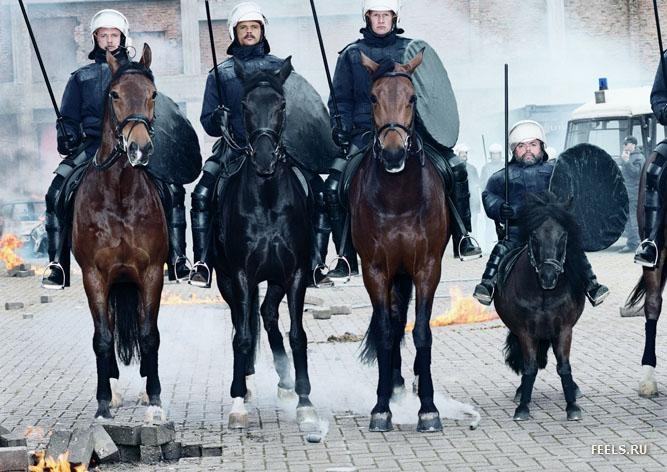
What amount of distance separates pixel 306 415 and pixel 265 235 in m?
1.40

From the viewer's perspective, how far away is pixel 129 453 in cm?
949

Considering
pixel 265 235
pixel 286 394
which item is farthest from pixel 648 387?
pixel 265 235

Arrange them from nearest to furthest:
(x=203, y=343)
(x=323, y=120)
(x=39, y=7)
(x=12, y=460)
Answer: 1. (x=12, y=460)
2. (x=323, y=120)
3. (x=203, y=343)
4. (x=39, y=7)

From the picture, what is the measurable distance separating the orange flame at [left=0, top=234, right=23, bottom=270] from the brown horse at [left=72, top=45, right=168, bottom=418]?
19.3 m

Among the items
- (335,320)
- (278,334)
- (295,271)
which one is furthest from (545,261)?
(335,320)

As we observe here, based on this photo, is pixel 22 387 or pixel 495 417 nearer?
pixel 495 417

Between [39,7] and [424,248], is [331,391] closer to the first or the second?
[424,248]

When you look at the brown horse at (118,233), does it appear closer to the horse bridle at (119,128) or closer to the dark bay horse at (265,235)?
the horse bridle at (119,128)

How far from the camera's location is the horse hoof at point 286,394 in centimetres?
1191

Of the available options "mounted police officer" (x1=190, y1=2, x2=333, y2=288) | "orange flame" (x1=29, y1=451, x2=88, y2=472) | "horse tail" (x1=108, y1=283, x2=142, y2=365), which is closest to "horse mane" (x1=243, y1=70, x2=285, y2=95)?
"mounted police officer" (x1=190, y1=2, x2=333, y2=288)

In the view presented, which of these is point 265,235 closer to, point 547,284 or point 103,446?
point 547,284

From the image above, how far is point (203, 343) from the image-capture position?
16.7 meters

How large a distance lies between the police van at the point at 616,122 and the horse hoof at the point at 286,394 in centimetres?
1978

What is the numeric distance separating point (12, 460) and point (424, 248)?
3509 millimetres
